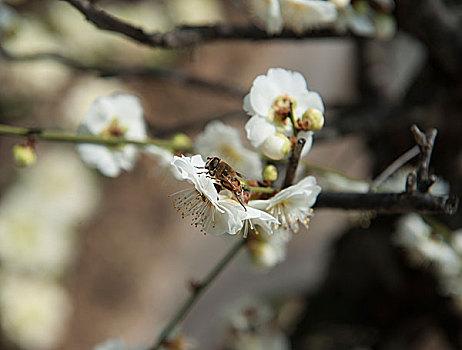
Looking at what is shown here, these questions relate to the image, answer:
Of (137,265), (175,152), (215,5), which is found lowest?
(137,265)

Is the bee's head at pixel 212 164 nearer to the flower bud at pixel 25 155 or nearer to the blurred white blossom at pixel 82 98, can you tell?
the flower bud at pixel 25 155

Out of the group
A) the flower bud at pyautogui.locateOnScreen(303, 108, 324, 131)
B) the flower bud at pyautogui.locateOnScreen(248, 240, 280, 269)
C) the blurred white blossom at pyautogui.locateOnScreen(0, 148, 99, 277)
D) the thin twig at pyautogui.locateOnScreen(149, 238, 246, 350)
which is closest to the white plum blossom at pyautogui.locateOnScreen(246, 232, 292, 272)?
the flower bud at pyautogui.locateOnScreen(248, 240, 280, 269)

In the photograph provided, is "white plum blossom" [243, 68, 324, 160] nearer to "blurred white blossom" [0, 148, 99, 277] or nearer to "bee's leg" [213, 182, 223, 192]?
"bee's leg" [213, 182, 223, 192]

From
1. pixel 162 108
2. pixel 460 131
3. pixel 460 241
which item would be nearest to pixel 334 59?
pixel 162 108

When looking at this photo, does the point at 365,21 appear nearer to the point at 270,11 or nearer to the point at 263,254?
the point at 270,11

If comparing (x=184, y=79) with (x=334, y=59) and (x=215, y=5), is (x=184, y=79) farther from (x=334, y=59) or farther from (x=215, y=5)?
(x=334, y=59)
